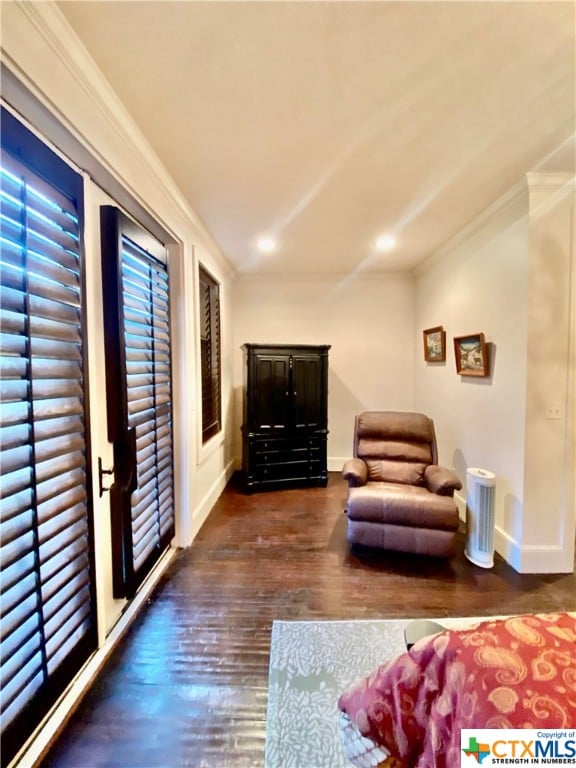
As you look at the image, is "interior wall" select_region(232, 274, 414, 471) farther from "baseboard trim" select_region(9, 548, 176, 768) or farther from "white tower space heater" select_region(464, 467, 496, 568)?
"baseboard trim" select_region(9, 548, 176, 768)

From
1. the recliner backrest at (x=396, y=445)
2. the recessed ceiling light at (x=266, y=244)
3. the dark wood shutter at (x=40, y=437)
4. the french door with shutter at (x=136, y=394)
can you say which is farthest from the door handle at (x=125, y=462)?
the recessed ceiling light at (x=266, y=244)

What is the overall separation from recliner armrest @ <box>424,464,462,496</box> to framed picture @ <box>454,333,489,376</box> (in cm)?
88

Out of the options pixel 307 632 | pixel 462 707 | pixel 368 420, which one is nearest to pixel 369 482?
pixel 368 420

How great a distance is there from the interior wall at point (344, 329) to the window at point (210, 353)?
3.10 feet

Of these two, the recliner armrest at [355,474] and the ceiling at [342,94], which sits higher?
the ceiling at [342,94]

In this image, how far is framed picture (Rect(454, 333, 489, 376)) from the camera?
2760 mm

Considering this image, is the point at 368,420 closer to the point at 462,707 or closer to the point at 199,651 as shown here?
the point at 199,651

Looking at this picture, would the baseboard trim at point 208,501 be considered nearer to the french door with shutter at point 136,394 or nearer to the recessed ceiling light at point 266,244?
the french door with shutter at point 136,394

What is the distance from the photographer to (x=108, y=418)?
1730 millimetres

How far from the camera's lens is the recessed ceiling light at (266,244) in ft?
10.8

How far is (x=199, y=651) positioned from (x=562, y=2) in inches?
120

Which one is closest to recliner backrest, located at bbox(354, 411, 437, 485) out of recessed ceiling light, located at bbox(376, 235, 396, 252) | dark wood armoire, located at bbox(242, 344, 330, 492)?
dark wood armoire, located at bbox(242, 344, 330, 492)

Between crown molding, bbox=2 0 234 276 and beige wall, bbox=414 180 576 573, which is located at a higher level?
crown molding, bbox=2 0 234 276
